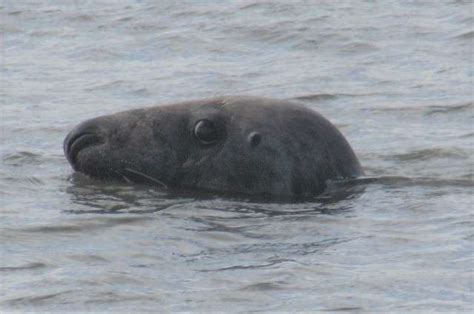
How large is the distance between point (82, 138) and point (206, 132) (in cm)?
77

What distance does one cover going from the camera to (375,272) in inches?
330

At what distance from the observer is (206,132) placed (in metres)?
10.5

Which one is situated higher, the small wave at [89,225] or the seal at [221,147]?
the seal at [221,147]

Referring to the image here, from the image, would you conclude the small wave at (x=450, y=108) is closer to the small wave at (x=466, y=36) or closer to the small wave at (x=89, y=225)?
the small wave at (x=466, y=36)

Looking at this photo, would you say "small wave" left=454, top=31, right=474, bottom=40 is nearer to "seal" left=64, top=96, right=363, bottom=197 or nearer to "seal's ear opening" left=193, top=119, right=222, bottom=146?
"seal" left=64, top=96, right=363, bottom=197

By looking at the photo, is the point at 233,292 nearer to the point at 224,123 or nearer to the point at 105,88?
the point at 224,123

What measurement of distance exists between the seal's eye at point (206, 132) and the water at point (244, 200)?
0.37m

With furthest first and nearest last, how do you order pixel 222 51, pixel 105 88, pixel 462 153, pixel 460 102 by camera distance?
1. pixel 222 51
2. pixel 105 88
3. pixel 460 102
4. pixel 462 153

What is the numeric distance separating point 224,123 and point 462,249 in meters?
2.17

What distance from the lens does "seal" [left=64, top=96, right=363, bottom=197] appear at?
34.2 feet

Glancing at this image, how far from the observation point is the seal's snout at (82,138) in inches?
417

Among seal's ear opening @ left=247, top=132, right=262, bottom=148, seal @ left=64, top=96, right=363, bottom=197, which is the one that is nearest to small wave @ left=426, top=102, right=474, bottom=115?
seal @ left=64, top=96, right=363, bottom=197

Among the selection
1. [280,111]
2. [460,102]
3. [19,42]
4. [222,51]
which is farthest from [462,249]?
[19,42]

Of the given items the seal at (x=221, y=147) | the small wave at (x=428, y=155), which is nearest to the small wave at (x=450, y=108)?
the small wave at (x=428, y=155)
